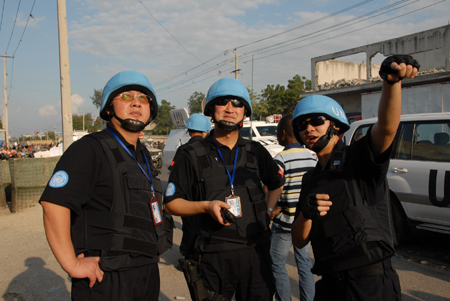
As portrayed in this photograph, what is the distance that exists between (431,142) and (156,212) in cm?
448

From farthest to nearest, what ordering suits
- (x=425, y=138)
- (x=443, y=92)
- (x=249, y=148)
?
(x=443, y=92)
(x=425, y=138)
(x=249, y=148)

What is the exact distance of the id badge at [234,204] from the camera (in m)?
2.17

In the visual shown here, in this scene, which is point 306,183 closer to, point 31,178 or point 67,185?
point 67,185

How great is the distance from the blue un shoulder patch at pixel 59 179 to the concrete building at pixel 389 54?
1830 cm

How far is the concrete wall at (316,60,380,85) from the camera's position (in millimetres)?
25277

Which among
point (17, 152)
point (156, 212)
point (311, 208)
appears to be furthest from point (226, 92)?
point (17, 152)

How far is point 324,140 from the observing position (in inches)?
72.9

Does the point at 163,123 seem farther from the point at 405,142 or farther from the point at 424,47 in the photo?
the point at 405,142

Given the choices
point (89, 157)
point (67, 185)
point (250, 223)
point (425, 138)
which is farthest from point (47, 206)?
point (425, 138)

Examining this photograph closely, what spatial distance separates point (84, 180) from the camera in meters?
1.70

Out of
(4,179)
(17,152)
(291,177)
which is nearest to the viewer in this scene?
(291,177)

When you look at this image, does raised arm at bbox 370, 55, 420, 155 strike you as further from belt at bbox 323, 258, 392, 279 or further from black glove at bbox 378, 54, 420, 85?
belt at bbox 323, 258, 392, 279

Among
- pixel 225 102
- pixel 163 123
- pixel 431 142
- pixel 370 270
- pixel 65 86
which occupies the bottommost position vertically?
pixel 370 270

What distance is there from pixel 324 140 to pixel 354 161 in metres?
0.24
